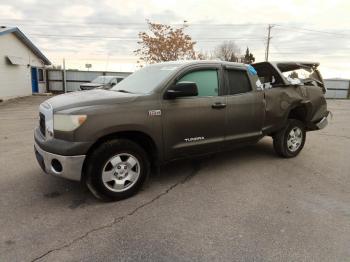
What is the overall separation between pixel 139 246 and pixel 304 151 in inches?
199

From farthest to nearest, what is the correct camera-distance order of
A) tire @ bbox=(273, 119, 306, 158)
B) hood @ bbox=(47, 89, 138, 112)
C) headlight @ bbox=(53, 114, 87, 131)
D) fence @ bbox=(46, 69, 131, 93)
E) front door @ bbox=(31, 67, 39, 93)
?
1. fence @ bbox=(46, 69, 131, 93)
2. front door @ bbox=(31, 67, 39, 93)
3. tire @ bbox=(273, 119, 306, 158)
4. hood @ bbox=(47, 89, 138, 112)
5. headlight @ bbox=(53, 114, 87, 131)

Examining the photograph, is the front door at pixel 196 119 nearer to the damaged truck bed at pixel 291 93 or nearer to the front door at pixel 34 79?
the damaged truck bed at pixel 291 93

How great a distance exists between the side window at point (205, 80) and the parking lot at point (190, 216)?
54.7 inches

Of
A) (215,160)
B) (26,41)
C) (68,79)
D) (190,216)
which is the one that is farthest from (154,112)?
(68,79)

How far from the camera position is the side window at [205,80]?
14.9 feet

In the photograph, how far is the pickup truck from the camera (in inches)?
143

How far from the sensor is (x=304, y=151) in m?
6.77

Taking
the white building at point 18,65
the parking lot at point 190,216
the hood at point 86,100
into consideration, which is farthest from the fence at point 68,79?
the hood at point 86,100

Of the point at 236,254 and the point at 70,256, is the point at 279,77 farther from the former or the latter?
the point at 70,256

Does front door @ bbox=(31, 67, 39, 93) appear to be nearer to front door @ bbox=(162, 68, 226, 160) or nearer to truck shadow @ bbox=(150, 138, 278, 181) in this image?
truck shadow @ bbox=(150, 138, 278, 181)

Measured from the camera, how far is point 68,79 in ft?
86.9

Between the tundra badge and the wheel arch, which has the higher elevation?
the tundra badge

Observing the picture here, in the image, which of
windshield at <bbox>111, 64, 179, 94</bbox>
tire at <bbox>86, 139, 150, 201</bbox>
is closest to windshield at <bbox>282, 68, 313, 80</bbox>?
windshield at <bbox>111, 64, 179, 94</bbox>

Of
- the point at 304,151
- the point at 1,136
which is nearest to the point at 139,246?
the point at 304,151
